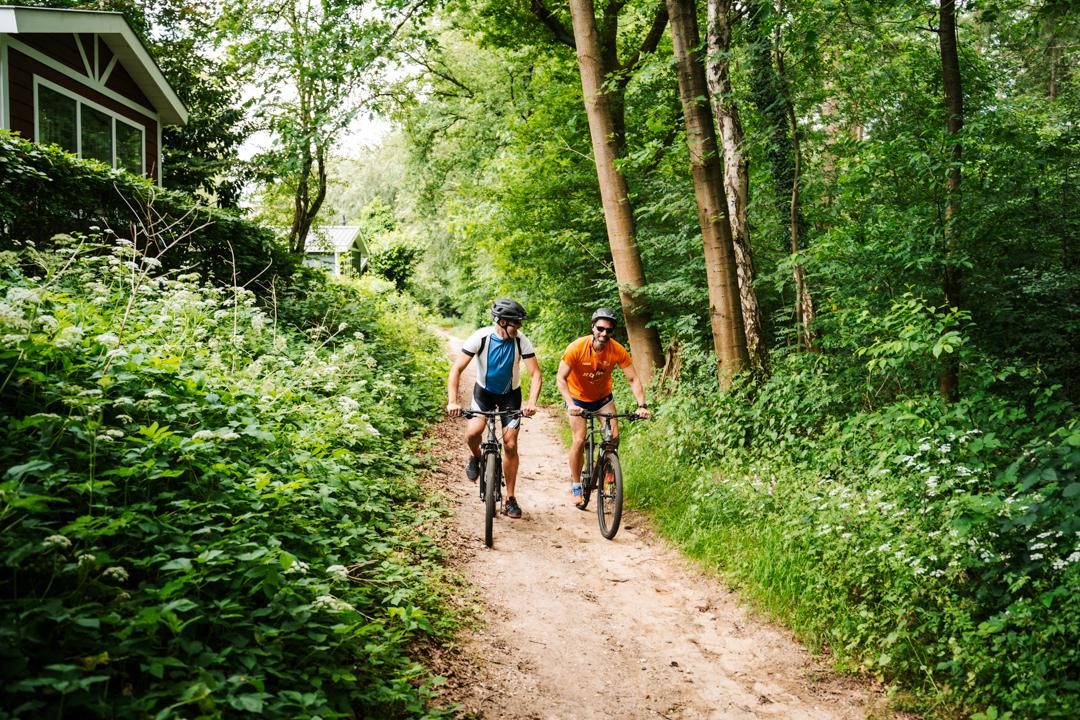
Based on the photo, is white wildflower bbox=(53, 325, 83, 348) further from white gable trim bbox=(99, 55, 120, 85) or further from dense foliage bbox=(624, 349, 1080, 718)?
white gable trim bbox=(99, 55, 120, 85)

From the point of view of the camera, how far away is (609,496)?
22.4 feet

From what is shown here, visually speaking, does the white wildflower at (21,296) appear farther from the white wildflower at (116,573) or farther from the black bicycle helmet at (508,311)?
the black bicycle helmet at (508,311)

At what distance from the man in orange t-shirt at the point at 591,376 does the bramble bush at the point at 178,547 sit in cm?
236

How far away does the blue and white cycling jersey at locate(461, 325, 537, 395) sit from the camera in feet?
21.9

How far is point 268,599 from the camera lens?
3262 millimetres

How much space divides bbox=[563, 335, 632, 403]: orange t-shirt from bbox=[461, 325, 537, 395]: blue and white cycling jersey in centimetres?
60

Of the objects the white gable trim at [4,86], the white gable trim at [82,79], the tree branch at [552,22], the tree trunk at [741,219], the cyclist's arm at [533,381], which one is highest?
the tree branch at [552,22]

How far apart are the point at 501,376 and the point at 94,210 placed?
590 centimetres

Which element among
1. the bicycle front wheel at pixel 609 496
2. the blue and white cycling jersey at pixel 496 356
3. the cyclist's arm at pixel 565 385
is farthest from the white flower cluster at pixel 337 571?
the cyclist's arm at pixel 565 385

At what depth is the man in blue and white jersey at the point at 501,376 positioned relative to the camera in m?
6.55

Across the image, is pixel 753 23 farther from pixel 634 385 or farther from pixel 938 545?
pixel 938 545

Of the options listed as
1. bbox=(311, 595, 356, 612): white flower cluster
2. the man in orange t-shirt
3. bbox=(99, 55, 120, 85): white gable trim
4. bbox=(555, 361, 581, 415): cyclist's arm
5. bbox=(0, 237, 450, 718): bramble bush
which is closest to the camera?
bbox=(0, 237, 450, 718): bramble bush

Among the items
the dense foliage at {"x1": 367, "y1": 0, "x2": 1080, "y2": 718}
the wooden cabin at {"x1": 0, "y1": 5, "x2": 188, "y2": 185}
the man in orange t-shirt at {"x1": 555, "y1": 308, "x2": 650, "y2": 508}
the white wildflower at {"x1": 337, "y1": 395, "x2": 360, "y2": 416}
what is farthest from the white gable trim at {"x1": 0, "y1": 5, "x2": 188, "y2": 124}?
the man in orange t-shirt at {"x1": 555, "y1": 308, "x2": 650, "y2": 508}

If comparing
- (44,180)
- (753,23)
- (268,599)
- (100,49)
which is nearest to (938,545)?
(268,599)
